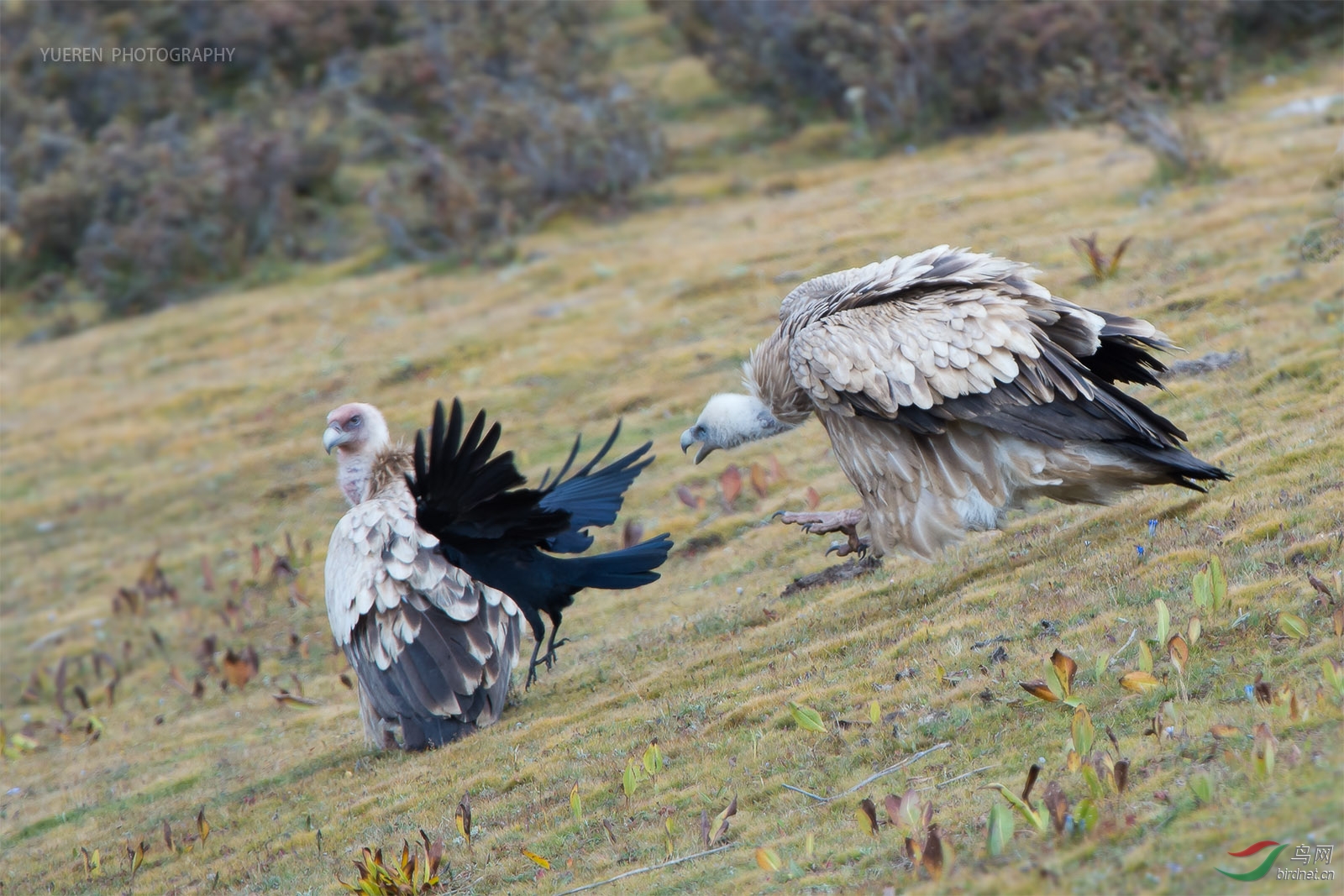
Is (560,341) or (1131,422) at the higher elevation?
(1131,422)

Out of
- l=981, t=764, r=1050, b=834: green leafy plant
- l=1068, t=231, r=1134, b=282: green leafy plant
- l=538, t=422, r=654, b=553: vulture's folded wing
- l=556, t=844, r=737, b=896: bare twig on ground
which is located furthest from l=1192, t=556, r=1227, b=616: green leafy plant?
l=1068, t=231, r=1134, b=282: green leafy plant

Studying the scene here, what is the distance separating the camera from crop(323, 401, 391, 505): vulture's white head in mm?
8766

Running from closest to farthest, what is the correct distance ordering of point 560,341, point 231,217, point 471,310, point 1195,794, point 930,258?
point 1195,794 < point 930,258 < point 560,341 < point 471,310 < point 231,217


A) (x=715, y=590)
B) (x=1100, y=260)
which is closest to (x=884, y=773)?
(x=715, y=590)

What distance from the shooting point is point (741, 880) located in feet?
15.0

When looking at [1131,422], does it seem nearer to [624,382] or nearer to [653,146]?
[624,382]

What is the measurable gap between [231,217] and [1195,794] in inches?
956

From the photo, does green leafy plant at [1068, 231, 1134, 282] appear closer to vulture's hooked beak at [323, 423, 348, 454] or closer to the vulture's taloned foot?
the vulture's taloned foot

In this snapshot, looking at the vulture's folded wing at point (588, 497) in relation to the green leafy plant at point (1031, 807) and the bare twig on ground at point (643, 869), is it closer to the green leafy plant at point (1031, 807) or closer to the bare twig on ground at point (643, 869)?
the bare twig on ground at point (643, 869)

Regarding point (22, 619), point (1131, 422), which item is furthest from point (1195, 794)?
point (22, 619)

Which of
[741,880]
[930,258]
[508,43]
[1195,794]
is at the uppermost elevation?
[508,43]

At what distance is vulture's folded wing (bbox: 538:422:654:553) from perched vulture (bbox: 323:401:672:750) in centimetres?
16

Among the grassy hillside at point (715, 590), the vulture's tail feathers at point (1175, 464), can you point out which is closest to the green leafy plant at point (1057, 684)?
the grassy hillside at point (715, 590)

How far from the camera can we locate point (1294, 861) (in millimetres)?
3568
